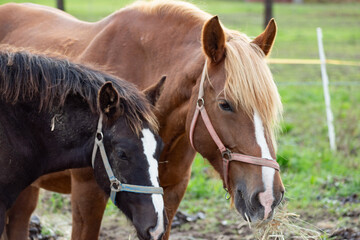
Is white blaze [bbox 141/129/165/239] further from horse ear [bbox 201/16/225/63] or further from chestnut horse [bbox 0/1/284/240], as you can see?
horse ear [bbox 201/16/225/63]

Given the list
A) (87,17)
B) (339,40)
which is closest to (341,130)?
(339,40)

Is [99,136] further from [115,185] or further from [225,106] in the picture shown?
[225,106]

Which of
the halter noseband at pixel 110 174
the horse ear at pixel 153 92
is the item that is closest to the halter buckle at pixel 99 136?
the halter noseband at pixel 110 174

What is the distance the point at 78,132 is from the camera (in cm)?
303

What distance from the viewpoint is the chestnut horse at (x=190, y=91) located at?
3.01 metres

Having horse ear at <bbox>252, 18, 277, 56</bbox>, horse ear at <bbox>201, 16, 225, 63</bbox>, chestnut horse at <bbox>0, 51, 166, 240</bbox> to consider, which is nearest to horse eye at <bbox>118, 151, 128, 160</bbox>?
chestnut horse at <bbox>0, 51, 166, 240</bbox>

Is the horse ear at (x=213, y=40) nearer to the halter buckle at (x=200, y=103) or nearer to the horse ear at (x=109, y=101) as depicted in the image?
the halter buckle at (x=200, y=103)

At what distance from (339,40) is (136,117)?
1346 cm

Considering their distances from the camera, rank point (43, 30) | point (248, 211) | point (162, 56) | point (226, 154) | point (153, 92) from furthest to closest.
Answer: point (43, 30)
point (162, 56)
point (153, 92)
point (226, 154)
point (248, 211)

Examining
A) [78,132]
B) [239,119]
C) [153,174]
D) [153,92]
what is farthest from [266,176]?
[78,132]

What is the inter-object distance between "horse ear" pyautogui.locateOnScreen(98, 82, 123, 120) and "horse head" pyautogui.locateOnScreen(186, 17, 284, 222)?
57 centimetres

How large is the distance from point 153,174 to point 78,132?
1.71 feet

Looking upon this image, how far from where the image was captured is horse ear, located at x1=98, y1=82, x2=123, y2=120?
2826 mm

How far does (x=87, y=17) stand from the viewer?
15.5 m
